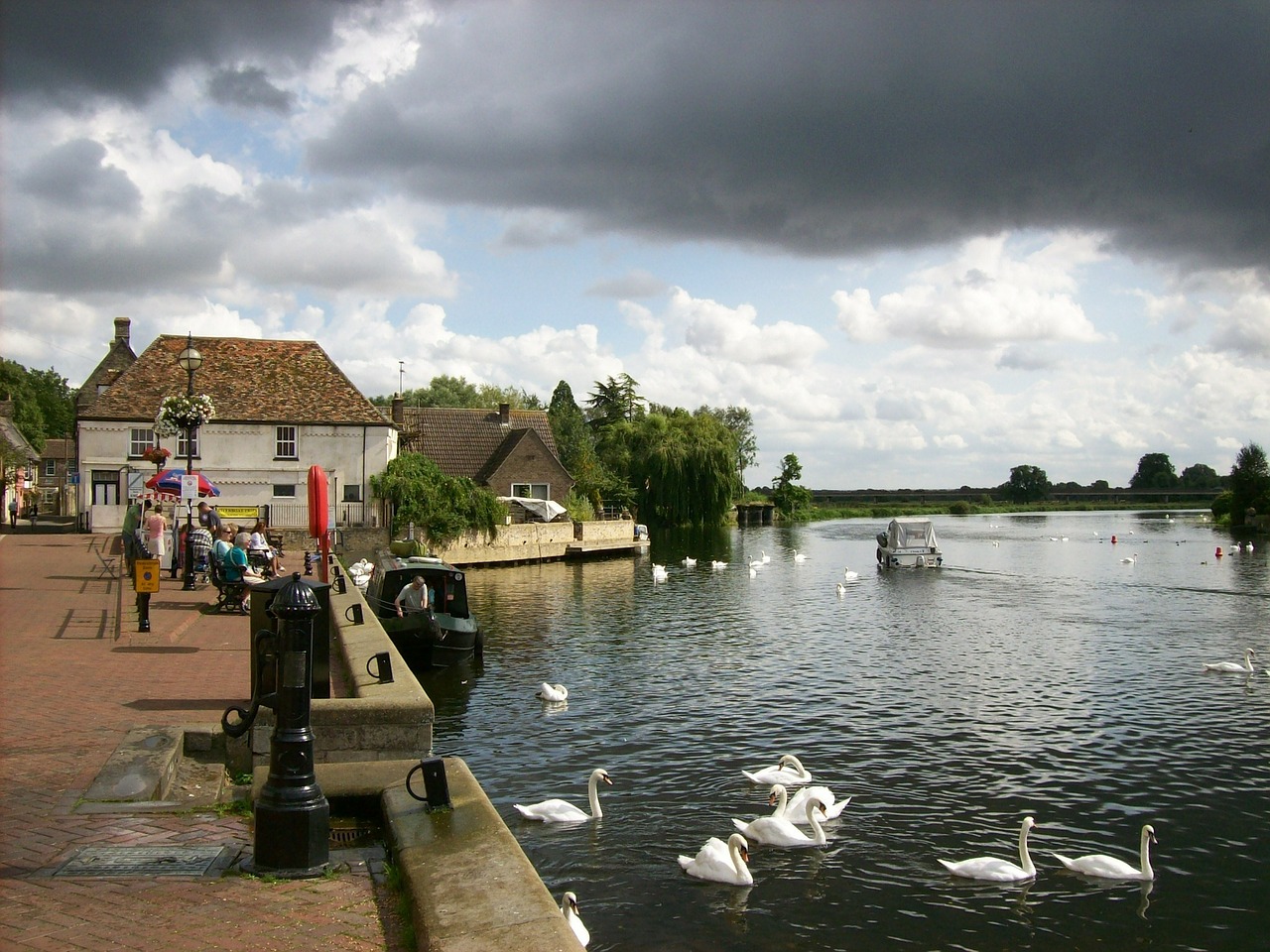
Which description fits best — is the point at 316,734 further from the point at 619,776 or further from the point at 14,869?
the point at 619,776

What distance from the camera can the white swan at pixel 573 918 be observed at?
8.58 metres

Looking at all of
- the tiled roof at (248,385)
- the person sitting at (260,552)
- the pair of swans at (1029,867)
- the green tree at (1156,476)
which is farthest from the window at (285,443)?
the green tree at (1156,476)

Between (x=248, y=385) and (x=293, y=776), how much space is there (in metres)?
42.4

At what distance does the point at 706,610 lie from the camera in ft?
108

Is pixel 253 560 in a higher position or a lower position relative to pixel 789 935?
higher

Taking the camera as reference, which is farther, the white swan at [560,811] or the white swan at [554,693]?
the white swan at [554,693]

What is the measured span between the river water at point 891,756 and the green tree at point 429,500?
1199 cm

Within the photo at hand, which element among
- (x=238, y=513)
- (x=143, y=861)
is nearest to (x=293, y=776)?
(x=143, y=861)

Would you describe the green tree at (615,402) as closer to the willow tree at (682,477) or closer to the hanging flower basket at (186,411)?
the willow tree at (682,477)

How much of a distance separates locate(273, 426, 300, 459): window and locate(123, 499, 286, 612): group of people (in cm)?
1463

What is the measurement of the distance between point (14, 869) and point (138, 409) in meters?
40.0

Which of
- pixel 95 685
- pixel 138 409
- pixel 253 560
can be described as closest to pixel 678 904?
pixel 95 685

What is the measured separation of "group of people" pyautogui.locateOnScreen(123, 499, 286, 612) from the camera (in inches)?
787

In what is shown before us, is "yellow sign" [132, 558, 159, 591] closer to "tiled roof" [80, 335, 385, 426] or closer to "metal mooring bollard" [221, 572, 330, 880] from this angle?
"metal mooring bollard" [221, 572, 330, 880]
